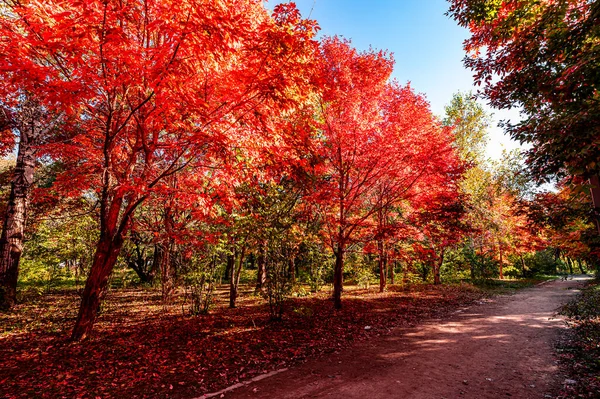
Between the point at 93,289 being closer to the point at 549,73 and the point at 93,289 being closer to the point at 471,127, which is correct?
the point at 549,73

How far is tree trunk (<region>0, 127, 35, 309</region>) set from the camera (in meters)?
9.45

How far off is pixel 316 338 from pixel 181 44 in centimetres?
716

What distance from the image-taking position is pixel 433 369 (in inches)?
203

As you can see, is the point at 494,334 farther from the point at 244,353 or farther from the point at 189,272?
the point at 189,272

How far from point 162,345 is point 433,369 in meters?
6.03

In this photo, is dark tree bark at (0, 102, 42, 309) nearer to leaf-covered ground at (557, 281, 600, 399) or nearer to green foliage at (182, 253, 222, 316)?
green foliage at (182, 253, 222, 316)

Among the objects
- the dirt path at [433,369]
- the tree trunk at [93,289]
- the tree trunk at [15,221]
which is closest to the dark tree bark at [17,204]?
the tree trunk at [15,221]

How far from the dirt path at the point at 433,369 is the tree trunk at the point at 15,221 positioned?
10.7 m

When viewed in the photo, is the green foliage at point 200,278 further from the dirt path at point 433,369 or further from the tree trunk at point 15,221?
the tree trunk at point 15,221

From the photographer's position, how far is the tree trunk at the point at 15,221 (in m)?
9.45

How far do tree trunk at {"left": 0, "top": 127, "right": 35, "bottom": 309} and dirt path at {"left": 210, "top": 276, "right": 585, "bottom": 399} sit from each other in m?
10.7

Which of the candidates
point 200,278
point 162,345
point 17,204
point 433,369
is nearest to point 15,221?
point 17,204

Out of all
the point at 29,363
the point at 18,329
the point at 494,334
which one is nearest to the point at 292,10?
the point at 29,363

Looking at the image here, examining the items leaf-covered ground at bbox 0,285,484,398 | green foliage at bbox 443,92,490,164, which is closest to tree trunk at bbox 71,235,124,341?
leaf-covered ground at bbox 0,285,484,398
